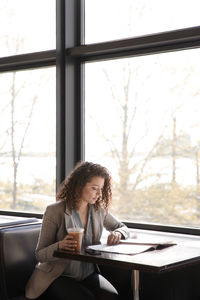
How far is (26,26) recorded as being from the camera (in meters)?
3.85

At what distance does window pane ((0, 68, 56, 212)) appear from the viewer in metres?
3.72

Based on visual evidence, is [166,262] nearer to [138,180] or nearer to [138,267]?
[138,267]

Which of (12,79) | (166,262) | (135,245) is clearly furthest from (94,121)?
(166,262)

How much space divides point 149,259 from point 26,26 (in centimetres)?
229

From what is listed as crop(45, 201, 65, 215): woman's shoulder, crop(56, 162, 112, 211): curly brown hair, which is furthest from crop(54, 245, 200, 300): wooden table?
crop(56, 162, 112, 211): curly brown hair

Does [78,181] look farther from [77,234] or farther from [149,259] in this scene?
[149,259]

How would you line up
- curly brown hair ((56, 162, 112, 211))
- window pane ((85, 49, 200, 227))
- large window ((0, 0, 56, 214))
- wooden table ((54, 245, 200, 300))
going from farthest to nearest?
1. large window ((0, 0, 56, 214))
2. window pane ((85, 49, 200, 227))
3. curly brown hair ((56, 162, 112, 211))
4. wooden table ((54, 245, 200, 300))

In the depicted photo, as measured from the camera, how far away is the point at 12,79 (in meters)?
3.96

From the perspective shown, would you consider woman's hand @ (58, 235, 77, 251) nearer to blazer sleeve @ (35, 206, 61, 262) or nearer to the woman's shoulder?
blazer sleeve @ (35, 206, 61, 262)

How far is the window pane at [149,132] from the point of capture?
310cm

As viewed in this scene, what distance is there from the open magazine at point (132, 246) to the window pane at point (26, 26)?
1714 millimetres

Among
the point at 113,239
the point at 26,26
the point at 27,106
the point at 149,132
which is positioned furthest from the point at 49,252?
the point at 26,26

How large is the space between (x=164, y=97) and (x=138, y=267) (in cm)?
136

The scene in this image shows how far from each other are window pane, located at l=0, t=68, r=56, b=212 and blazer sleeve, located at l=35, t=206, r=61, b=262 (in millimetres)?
1051
